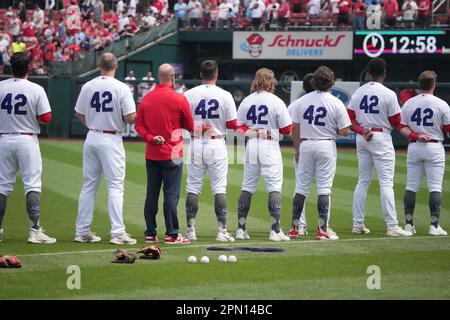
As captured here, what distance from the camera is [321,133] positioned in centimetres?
1088

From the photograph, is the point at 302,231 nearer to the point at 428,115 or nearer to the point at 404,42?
the point at 428,115

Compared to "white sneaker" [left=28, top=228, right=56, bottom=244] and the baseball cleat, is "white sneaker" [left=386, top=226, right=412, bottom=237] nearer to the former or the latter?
the baseball cleat

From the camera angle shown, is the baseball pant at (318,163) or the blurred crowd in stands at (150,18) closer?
the baseball pant at (318,163)

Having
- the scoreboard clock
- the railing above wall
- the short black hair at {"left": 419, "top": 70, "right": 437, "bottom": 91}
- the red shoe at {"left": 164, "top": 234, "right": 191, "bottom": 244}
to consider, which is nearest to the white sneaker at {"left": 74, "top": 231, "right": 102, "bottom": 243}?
the red shoe at {"left": 164, "top": 234, "right": 191, "bottom": 244}

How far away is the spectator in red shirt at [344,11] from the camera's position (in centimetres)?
3253

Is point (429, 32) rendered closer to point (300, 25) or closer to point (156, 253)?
point (300, 25)

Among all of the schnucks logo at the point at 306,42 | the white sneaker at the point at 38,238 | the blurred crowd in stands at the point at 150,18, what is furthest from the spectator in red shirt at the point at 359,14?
the white sneaker at the point at 38,238

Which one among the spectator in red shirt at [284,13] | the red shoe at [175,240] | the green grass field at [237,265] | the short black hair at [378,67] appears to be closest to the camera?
the green grass field at [237,265]

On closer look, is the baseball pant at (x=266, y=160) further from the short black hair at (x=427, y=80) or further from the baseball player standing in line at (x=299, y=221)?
the short black hair at (x=427, y=80)

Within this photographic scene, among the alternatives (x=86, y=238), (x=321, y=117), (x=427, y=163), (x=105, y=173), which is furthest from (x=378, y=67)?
(x=86, y=238)

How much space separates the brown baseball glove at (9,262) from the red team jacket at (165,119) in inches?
90.4

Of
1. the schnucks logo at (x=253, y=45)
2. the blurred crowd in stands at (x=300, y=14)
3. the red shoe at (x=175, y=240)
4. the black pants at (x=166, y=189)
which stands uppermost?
the blurred crowd in stands at (x=300, y=14)

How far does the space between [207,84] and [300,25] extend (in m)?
23.9

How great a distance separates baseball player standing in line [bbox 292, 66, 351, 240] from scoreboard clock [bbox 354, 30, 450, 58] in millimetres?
21638
